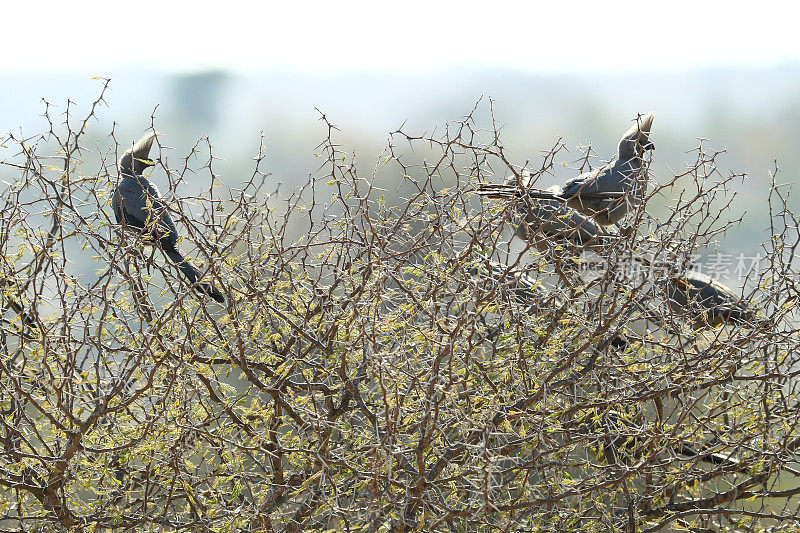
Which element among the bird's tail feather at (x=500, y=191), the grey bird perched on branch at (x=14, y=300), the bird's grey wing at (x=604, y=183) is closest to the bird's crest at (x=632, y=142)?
the bird's grey wing at (x=604, y=183)

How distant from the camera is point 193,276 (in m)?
3.52

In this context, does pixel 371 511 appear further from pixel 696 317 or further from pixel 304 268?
pixel 696 317

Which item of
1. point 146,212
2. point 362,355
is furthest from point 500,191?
point 146,212

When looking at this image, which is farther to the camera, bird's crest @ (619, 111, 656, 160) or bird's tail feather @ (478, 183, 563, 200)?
bird's crest @ (619, 111, 656, 160)

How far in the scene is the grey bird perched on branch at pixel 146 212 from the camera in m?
3.33

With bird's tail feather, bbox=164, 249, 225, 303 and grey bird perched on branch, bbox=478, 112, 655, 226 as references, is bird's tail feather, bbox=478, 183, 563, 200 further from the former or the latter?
bird's tail feather, bbox=164, 249, 225, 303

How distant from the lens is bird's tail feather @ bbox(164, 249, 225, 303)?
10.7ft

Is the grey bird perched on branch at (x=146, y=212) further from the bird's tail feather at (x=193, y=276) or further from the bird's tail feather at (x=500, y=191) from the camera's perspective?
the bird's tail feather at (x=500, y=191)

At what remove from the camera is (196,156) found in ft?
11.1

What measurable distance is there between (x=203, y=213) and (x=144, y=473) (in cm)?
108

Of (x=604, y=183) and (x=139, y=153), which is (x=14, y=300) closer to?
(x=139, y=153)

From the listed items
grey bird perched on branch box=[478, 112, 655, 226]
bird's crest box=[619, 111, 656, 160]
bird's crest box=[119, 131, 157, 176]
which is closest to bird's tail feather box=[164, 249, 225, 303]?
bird's crest box=[119, 131, 157, 176]

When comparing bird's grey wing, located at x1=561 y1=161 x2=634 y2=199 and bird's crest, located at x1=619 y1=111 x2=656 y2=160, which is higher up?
bird's crest, located at x1=619 y1=111 x2=656 y2=160

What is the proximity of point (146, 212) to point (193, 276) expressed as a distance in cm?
70
